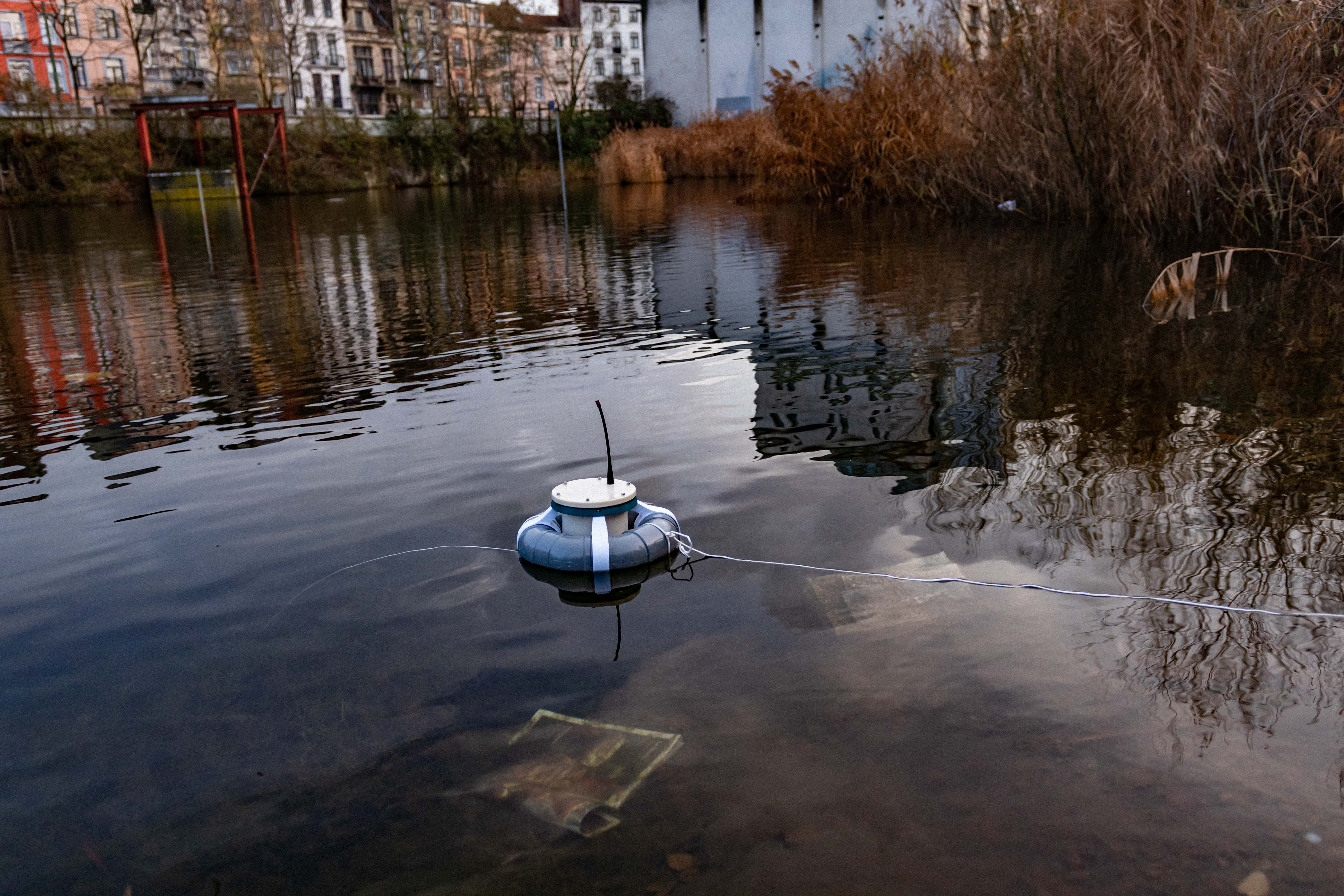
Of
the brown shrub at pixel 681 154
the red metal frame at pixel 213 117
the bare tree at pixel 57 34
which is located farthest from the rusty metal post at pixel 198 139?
the brown shrub at pixel 681 154

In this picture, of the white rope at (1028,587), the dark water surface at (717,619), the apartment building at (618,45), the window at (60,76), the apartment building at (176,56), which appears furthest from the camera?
the apartment building at (618,45)

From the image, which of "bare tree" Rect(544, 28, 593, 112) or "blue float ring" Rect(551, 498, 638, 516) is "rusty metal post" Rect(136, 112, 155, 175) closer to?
"bare tree" Rect(544, 28, 593, 112)

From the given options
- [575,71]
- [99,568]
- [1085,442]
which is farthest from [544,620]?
[575,71]

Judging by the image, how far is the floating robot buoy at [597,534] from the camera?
12.0 feet

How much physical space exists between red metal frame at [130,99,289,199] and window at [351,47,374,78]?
96.7 ft

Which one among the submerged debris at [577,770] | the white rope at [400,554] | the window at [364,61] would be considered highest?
the window at [364,61]

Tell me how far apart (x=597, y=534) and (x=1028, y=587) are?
144 centimetres

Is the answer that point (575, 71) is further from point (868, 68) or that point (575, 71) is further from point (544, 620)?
point (544, 620)

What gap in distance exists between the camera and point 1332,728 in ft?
8.24

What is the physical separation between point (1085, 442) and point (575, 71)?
55631 millimetres

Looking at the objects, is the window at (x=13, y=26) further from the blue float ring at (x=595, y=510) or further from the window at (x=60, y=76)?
the blue float ring at (x=595, y=510)

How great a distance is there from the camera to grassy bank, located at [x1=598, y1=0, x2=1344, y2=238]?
946 centimetres

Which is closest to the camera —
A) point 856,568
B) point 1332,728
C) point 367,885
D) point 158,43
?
point 367,885

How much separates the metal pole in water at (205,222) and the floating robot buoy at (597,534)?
1237cm
